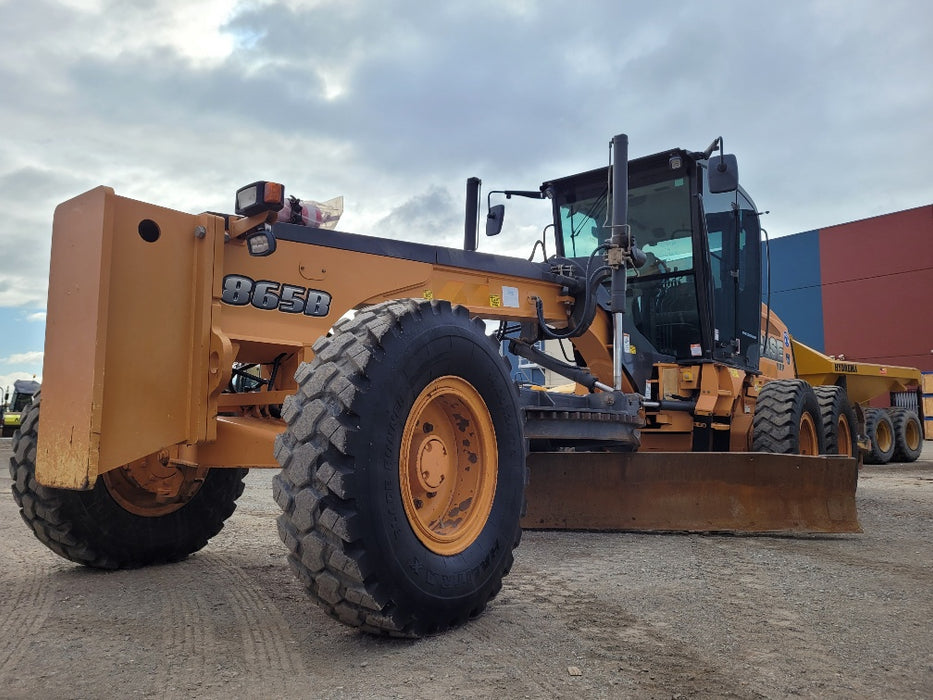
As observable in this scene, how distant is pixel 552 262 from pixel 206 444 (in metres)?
2.87

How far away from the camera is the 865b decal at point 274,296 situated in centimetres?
348

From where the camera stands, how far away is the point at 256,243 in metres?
3.36

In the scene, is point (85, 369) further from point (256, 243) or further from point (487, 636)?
point (487, 636)

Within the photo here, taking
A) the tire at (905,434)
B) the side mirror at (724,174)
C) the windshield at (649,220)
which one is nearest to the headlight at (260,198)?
the side mirror at (724,174)

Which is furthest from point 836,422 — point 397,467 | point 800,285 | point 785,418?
point 800,285

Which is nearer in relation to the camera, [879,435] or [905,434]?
[879,435]

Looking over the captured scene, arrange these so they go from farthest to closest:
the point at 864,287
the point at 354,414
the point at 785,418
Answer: the point at 864,287 → the point at 785,418 → the point at 354,414

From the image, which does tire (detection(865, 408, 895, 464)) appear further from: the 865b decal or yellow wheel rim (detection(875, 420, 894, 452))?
the 865b decal

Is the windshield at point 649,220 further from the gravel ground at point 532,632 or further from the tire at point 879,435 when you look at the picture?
the tire at point 879,435

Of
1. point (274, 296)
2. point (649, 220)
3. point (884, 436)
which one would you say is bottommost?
point (884, 436)

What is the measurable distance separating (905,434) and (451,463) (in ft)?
45.9

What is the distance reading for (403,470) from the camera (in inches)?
108

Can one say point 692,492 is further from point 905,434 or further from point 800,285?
point 800,285

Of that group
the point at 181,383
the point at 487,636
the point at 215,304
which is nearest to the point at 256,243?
the point at 215,304
